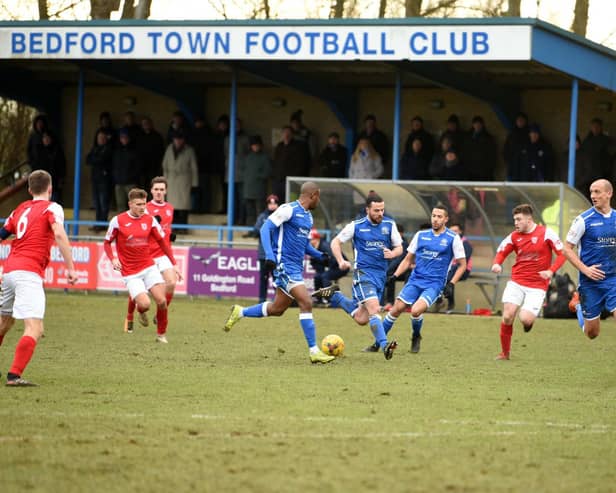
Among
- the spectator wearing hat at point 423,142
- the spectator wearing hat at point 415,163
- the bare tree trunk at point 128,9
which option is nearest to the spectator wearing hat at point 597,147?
the spectator wearing hat at point 423,142

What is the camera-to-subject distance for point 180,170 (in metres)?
27.4

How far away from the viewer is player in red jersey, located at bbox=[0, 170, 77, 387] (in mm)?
10328

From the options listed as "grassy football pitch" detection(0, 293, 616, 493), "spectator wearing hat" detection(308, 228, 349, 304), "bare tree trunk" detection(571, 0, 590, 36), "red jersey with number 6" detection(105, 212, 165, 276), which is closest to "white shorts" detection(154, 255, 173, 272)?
"red jersey with number 6" detection(105, 212, 165, 276)

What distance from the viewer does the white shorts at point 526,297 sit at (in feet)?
45.8

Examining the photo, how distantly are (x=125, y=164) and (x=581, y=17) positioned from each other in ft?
41.3

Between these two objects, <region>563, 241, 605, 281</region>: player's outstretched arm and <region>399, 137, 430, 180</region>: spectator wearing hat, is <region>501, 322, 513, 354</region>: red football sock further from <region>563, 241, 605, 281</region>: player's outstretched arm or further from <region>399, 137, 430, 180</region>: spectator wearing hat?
<region>399, 137, 430, 180</region>: spectator wearing hat

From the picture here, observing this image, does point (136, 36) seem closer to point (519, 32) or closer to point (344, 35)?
point (344, 35)

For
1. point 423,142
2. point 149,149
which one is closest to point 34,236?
point 423,142

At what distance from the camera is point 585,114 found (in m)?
27.5

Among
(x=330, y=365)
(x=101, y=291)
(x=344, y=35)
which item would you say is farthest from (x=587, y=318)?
(x=101, y=291)

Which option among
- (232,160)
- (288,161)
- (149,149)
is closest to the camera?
(232,160)

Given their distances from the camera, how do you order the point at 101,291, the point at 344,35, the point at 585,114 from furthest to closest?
the point at 585,114
the point at 101,291
the point at 344,35

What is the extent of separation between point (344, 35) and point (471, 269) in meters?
5.11

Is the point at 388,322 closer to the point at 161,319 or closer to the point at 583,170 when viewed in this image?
the point at 161,319
